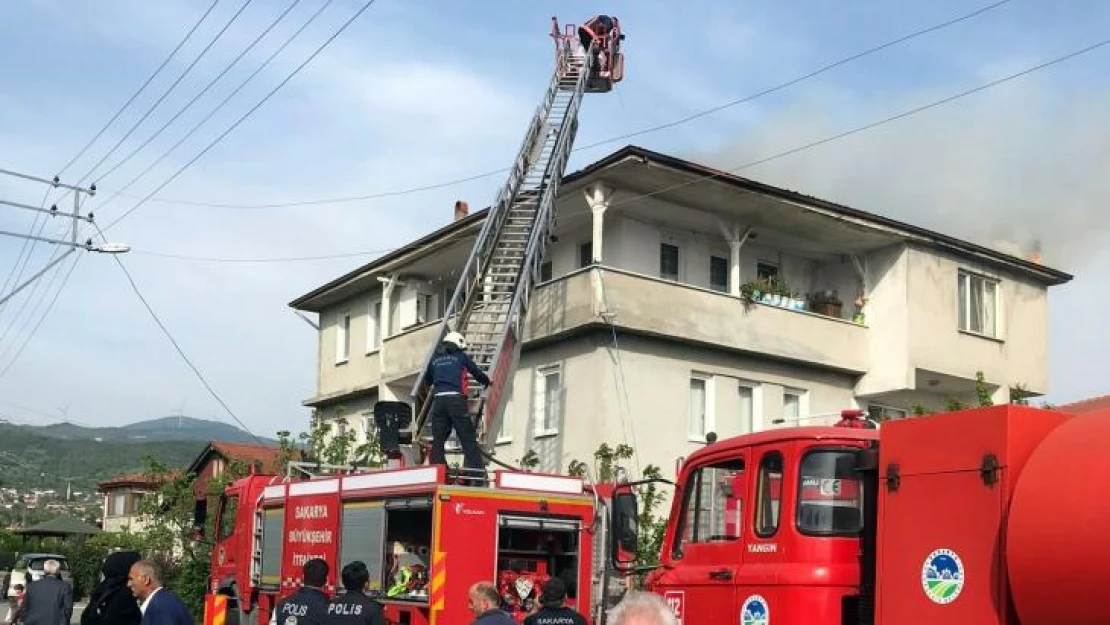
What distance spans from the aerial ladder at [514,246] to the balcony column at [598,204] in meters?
1.13

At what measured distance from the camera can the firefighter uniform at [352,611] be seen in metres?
7.68

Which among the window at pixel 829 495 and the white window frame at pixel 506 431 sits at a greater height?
the white window frame at pixel 506 431

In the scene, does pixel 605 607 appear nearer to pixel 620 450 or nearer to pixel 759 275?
pixel 620 450

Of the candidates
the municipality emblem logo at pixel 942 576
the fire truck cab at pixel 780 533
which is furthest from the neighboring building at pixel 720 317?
the municipality emblem logo at pixel 942 576

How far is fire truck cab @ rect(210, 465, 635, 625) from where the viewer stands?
11516 mm

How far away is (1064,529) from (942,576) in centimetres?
94

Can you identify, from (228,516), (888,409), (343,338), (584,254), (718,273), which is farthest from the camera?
(343,338)

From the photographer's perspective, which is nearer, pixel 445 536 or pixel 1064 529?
pixel 1064 529

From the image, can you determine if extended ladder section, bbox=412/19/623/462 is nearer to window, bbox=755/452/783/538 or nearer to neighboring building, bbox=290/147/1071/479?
neighboring building, bbox=290/147/1071/479

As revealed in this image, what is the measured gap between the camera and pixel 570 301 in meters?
22.6

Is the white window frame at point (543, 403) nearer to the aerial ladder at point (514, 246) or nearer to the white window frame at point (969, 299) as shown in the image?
the aerial ladder at point (514, 246)

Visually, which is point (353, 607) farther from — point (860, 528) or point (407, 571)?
point (407, 571)

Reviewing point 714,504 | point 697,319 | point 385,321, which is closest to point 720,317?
point 697,319

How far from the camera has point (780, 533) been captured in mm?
7551
